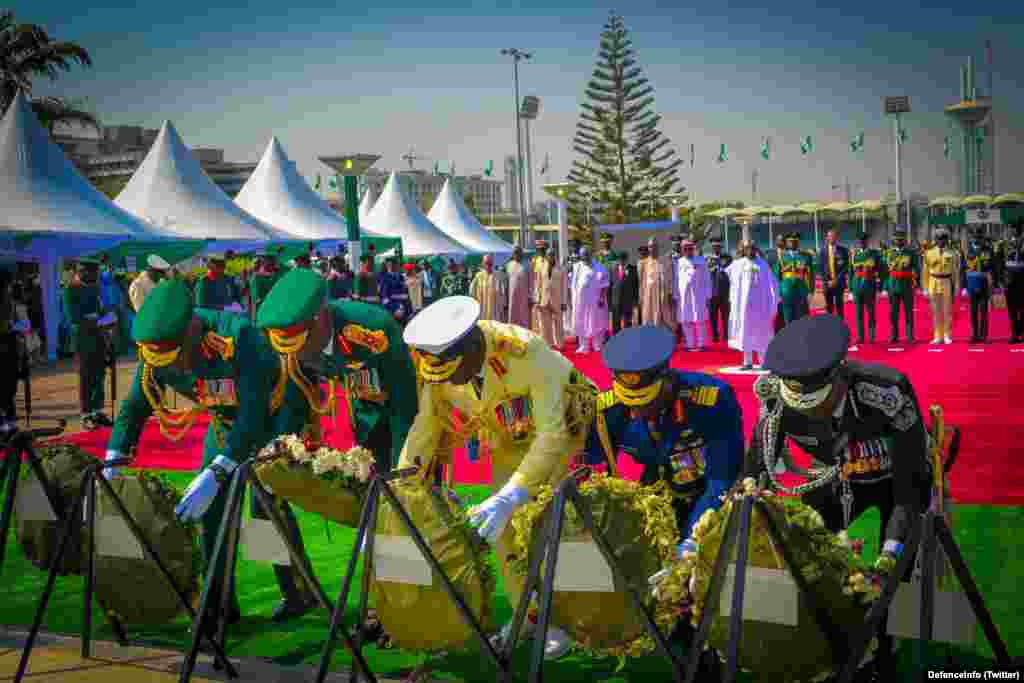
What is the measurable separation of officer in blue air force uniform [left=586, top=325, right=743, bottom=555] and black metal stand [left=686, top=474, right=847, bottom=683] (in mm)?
787

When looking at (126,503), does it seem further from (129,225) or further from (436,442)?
(129,225)

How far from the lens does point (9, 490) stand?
413 cm

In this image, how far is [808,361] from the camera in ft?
10.6

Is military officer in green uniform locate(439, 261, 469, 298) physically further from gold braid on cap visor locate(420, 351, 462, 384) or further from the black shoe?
gold braid on cap visor locate(420, 351, 462, 384)

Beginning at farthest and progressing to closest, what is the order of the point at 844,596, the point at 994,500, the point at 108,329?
the point at 108,329 < the point at 994,500 < the point at 844,596

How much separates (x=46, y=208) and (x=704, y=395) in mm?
16705

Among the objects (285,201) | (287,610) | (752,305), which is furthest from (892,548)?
(285,201)

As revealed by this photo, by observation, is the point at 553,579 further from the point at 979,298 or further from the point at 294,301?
the point at 979,298

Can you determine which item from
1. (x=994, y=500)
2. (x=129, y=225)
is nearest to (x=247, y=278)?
(x=129, y=225)

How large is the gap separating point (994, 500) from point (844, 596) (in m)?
4.19

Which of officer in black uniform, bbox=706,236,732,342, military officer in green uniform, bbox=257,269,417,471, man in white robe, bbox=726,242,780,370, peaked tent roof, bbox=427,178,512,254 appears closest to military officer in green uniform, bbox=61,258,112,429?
military officer in green uniform, bbox=257,269,417,471

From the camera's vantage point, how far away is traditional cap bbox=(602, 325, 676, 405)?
3.54m

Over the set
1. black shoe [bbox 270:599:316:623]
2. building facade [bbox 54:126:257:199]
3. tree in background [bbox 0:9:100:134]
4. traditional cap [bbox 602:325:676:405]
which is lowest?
black shoe [bbox 270:599:316:623]

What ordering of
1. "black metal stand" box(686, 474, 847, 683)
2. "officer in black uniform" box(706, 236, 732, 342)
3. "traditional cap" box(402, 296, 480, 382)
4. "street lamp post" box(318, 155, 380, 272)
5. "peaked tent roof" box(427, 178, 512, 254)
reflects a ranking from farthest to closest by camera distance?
"peaked tent roof" box(427, 178, 512, 254)
"officer in black uniform" box(706, 236, 732, 342)
"street lamp post" box(318, 155, 380, 272)
"traditional cap" box(402, 296, 480, 382)
"black metal stand" box(686, 474, 847, 683)
